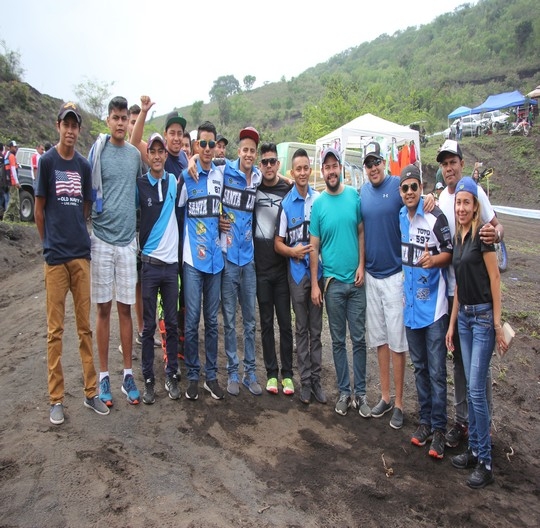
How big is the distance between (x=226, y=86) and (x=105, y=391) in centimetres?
12213

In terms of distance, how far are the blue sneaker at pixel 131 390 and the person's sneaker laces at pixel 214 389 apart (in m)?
0.64

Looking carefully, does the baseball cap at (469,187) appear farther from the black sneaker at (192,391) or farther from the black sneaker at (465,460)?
the black sneaker at (192,391)

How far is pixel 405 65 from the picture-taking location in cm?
8306

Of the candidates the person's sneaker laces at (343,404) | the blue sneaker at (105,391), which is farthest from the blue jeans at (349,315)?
the blue sneaker at (105,391)

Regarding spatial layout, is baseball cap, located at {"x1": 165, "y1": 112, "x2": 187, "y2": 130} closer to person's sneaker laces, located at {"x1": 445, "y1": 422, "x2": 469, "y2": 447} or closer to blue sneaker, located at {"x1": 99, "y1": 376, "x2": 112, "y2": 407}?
blue sneaker, located at {"x1": 99, "y1": 376, "x2": 112, "y2": 407}

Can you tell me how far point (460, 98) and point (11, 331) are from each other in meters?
47.9

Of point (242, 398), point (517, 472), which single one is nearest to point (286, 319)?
point (242, 398)

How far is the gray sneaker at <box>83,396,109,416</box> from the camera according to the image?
357 centimetres

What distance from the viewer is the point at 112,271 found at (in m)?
3.76

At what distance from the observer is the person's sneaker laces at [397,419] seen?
12.9 ft

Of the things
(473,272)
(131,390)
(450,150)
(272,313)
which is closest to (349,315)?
(272,313)

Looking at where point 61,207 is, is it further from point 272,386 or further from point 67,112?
point 272,386

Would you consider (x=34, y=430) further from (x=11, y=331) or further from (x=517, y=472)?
(x=517, y=472)

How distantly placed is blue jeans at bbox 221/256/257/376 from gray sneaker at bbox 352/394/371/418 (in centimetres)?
111
